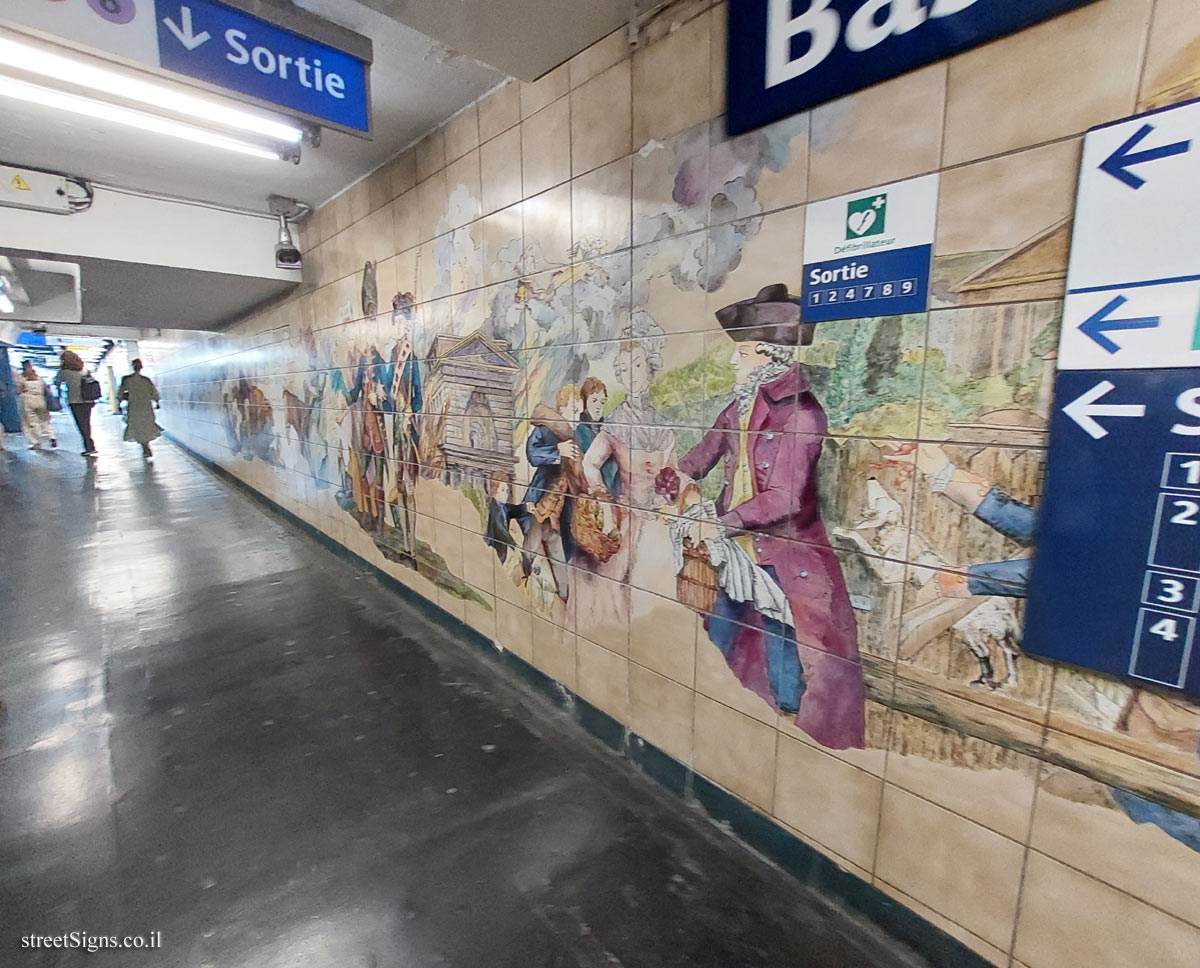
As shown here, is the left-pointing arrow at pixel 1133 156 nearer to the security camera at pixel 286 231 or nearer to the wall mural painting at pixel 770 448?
the wall mural painting at pixel 770 448

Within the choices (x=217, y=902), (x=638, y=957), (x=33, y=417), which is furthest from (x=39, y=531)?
(x=33, y=417)

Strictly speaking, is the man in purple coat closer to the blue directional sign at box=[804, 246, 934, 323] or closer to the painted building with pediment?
the blue directional sign at box=[804, 246, 934, 323]

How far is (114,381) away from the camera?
973 inches

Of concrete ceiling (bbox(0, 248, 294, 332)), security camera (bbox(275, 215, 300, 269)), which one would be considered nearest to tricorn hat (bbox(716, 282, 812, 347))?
security camera (bbox(275, 215, 300, 269))

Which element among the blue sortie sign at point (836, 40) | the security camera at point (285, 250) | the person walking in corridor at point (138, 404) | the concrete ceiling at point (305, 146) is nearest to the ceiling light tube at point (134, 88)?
the concrete ceiling at point (305, 146)

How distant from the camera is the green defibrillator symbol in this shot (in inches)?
56.0

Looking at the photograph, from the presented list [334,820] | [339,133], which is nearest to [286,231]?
[339,133]

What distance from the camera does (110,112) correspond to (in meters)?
2.40

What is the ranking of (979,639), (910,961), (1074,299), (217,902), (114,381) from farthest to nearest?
(114,381)
(217,902)
(910,961)
(979,639)
(1074,299)

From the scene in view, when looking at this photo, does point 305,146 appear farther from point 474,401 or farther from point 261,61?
point 474,401

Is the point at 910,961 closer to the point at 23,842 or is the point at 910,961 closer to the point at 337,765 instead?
the point at 337,765

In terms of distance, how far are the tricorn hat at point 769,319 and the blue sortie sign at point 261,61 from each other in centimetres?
165

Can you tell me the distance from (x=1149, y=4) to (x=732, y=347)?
3.48 ft

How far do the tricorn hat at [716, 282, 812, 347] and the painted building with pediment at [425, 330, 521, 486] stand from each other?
123 centimetres
